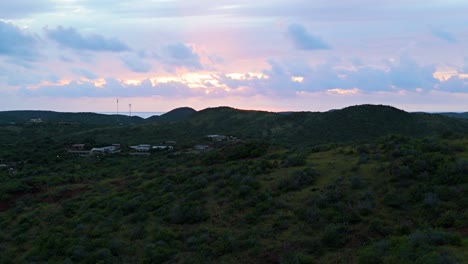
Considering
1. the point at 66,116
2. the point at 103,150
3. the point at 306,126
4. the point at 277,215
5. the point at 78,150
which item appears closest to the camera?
the point at 277,215

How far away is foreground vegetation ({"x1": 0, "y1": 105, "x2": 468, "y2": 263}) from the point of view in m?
12.9

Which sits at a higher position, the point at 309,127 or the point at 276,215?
the point at 309,127

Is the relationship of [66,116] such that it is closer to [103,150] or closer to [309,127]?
[309,127]

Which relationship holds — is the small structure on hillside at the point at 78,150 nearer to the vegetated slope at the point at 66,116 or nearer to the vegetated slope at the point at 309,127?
the vegetated slope at the point at 309,127

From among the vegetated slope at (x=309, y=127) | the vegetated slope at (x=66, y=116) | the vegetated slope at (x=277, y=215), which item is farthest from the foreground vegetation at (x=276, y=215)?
the vegetated slope at (x=66, y=116)

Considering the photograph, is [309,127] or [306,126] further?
[306,126]

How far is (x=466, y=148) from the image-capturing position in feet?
67.0

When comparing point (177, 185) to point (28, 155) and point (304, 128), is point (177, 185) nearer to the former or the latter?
point (28, 155)

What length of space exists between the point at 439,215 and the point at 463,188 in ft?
6.63

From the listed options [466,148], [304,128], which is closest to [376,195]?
[466,148]

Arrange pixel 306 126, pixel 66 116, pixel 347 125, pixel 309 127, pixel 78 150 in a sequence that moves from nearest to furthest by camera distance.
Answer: pixel 78 150 → pixel 347 125 → pixel 309 127 → pixel 306 126 → pixel 66 116

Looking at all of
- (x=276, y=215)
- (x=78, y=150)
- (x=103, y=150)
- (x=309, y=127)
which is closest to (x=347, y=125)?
(x=309, y=127)

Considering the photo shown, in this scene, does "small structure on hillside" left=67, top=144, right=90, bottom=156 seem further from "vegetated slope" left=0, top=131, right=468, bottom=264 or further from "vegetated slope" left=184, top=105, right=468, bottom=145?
"vegetated slope" left=0, top=131, right=468, bottom=264

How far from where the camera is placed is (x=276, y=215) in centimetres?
1616
